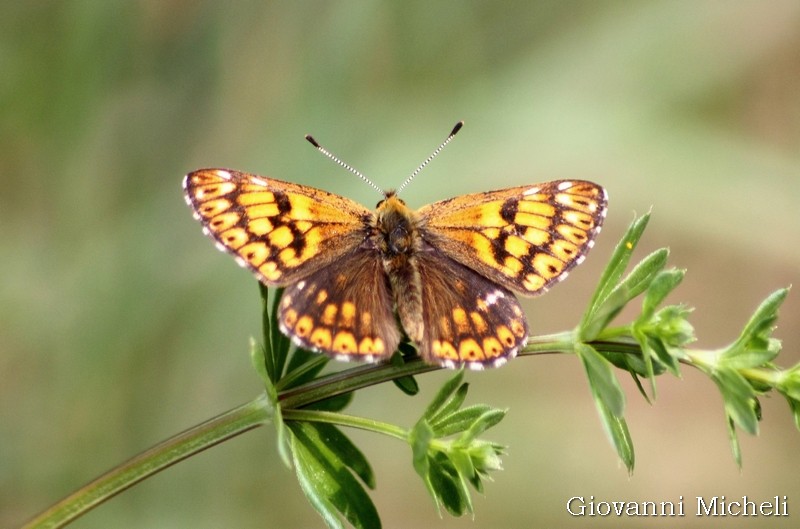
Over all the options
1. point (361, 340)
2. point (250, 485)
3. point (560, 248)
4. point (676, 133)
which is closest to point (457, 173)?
point (676, 133)

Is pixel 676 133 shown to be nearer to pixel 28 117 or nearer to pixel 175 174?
pixel 175 174

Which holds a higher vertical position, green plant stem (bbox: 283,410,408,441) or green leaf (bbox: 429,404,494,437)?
green plant stem (bbox: 283,410,408,441)

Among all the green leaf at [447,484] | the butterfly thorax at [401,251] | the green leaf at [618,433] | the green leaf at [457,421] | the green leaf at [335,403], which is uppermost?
the butterfly thorax at [401,251]

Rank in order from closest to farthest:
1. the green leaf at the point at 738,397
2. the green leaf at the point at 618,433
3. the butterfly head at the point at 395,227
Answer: the green leaf at the point at 738,397 → the green leaf at the point at 618,433 → the butterfly head at the point at 395,227

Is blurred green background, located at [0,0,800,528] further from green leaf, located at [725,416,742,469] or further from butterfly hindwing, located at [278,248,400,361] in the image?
green leaf, located at [725,416,742,469]

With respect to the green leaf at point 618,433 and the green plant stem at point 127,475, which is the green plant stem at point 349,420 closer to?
the green plant stem at point 127,475

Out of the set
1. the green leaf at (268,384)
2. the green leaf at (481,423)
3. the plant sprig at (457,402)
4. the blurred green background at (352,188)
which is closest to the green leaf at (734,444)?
the plant sprig at (457,402)

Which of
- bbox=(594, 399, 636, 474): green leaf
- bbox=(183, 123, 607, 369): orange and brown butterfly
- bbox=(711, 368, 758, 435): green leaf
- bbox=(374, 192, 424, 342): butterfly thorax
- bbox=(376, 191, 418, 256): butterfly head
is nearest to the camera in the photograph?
bbox=(711, 368, 758, 435): green leaf

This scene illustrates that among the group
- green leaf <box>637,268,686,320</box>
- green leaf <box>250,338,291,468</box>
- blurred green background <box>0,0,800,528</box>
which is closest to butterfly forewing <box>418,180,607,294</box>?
green leaf <box>637,268,686,320</box>
